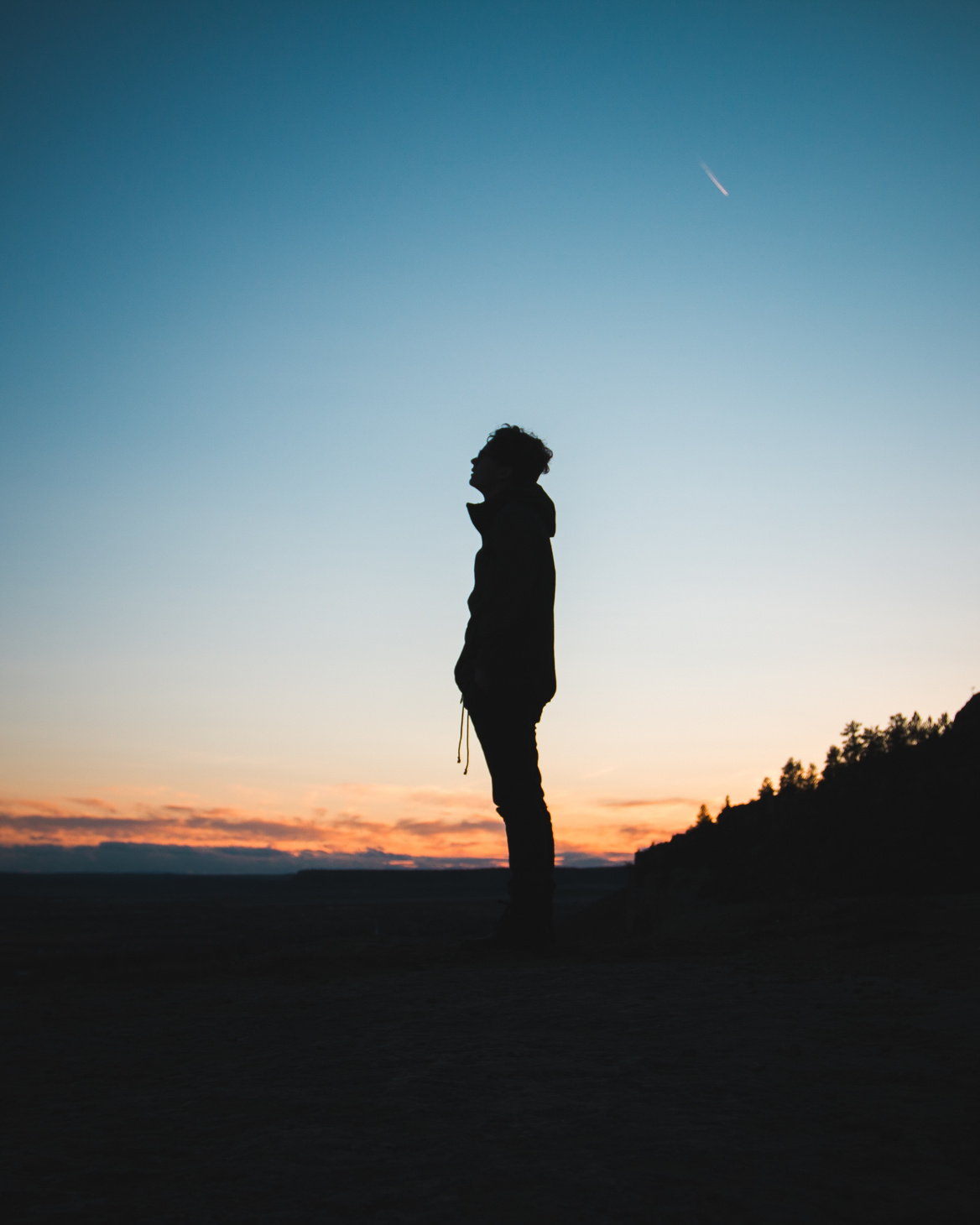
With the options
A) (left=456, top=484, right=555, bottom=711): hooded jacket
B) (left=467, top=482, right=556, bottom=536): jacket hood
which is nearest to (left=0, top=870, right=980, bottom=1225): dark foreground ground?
(left=456, top=484, right=555, bottom=711): hooded jacket

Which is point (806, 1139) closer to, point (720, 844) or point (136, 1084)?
point (136, 1084)

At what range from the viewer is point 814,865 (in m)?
6.85

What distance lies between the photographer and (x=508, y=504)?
4.57 meters

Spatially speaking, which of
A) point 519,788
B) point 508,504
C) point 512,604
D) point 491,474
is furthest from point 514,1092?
point 491,474

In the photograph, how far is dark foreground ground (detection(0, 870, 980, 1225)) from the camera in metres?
1.17

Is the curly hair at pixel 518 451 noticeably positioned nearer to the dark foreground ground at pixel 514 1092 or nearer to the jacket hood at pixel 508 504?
the jacket hood at pixel 508 504

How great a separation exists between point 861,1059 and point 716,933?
290cm

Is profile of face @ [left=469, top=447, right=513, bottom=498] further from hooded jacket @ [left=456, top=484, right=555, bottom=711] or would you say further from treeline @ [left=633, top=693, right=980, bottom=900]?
treeline @ [left=633, top=693, right=980, bottom=900]

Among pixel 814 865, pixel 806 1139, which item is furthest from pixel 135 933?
pixel 806 1139

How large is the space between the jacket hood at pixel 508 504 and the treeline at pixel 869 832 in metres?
3.86

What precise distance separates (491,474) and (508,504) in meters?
0.32

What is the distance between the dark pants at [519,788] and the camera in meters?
4.23

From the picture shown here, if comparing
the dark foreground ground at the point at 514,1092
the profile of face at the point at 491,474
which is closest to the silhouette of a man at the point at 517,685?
the profile of face at the point at 491,474

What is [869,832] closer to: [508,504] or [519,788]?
[519,788]
